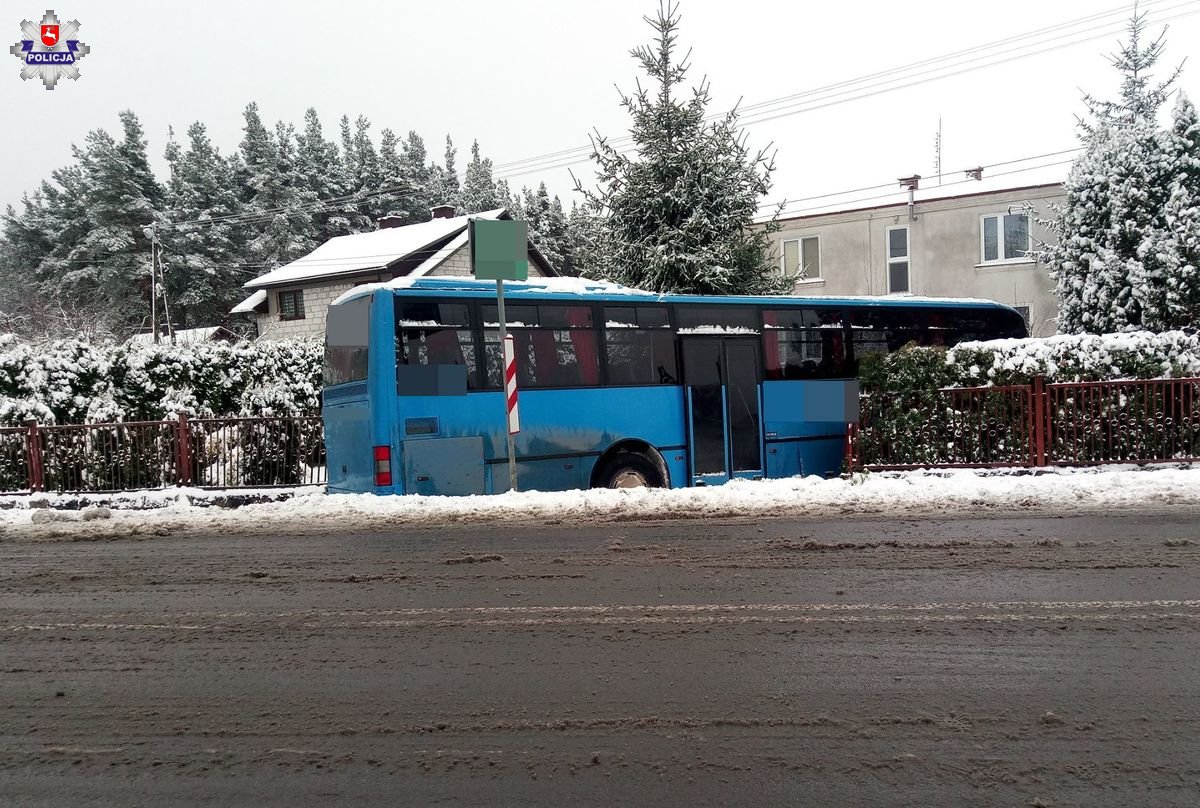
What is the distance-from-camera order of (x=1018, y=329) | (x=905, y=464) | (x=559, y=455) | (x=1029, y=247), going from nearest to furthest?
(x=559, y=455), (x=905, y=464), (x=1018, y=329), (x=1029, y=247)

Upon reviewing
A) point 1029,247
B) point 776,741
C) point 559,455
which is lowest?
point 776,741

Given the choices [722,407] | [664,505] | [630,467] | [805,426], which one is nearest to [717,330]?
[722,407]

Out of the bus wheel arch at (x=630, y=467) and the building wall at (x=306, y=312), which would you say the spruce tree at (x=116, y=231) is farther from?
the bus wheel arch at (x=630, y=467)

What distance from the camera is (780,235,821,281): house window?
2962cm

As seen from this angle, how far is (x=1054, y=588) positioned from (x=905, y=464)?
7.13m

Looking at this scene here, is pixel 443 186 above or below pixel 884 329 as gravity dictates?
above

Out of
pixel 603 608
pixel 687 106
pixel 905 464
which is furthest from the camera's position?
pixel 687 106

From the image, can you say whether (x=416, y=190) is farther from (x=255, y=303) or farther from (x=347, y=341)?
(x=347, y=341)

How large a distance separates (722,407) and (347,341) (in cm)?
555

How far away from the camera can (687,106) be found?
18.8 m

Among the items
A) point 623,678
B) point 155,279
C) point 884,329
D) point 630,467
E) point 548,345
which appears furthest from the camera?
point 155,279

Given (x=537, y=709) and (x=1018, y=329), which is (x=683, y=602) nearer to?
(x=537, y=709)

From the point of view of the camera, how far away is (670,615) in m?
5.52

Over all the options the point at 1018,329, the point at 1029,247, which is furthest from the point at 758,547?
the point at 1029,247
